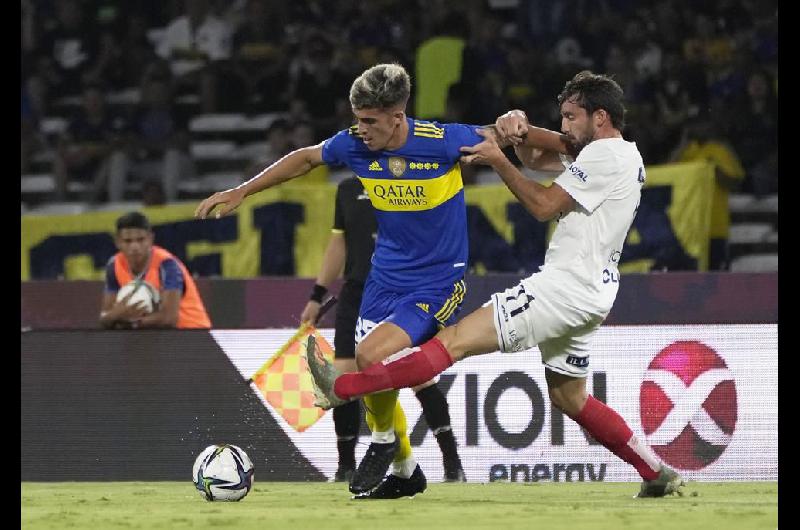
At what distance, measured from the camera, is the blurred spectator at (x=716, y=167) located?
42.2 ft

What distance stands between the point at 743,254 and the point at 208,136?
6326 mm

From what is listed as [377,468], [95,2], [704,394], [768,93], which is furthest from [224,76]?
[377,468]

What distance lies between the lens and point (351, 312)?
9602 mm

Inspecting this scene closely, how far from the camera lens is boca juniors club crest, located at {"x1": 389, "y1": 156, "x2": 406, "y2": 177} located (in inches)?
297

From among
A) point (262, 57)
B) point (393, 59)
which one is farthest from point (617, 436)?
point (262, 57)

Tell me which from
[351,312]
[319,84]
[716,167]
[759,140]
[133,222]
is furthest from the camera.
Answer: [319,84]

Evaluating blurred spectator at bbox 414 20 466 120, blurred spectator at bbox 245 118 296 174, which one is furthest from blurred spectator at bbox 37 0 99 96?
blurred spectator at bbox 414 20 466 120

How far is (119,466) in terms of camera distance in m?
10.1

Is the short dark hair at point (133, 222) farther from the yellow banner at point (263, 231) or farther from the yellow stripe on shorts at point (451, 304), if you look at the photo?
the yellow stripe on shorts at point (451, 304)

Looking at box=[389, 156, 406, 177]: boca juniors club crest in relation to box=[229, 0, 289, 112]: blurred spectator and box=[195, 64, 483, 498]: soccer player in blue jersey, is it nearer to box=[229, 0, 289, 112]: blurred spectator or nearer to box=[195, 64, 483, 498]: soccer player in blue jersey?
box=[195, 64, 483, 498]: soccer player in blue jersey

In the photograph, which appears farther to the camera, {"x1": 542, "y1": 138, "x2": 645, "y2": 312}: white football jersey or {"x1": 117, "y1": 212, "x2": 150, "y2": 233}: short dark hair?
{"x1": 117, "y1": 212, "x2": 150, "y2": 233}: short dark hair

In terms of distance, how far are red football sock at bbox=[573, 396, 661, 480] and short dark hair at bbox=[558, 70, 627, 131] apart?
1453 mm

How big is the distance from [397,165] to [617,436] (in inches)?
70.1

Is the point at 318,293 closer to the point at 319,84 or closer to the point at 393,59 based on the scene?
the point at 319,84
